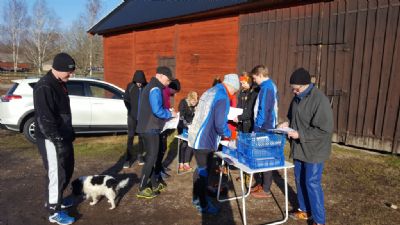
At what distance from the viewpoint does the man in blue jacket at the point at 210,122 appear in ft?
13.5

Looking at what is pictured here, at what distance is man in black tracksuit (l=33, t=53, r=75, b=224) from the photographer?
3.79 meters

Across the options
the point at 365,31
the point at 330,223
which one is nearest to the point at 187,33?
the point at 365,31

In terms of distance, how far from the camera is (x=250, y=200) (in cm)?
513

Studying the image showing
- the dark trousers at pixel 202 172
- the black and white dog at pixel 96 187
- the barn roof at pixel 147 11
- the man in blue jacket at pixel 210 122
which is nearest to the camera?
the man in blue jacket at pixel 210 122

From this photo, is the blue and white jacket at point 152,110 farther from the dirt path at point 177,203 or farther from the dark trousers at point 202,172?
the dirt path at point 177,203

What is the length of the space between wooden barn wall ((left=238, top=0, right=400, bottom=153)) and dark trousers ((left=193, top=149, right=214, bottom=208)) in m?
4.74

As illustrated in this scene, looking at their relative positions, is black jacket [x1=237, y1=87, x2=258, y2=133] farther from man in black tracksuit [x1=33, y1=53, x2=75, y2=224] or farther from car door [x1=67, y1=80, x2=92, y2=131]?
car door [x1=67, y1=80, x2=92, y2=131]

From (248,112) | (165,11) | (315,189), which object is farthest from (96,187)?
(165,11)

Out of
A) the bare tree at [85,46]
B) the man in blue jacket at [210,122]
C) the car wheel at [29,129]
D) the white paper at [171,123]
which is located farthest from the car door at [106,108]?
the bare tree at [85,46]

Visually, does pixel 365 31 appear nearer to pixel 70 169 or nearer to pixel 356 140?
pixel 356 140

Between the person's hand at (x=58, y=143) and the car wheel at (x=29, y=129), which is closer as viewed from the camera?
the person's hand at (x=58, y=143)

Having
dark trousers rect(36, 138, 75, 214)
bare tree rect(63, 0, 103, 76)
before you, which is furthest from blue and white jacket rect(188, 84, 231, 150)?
bare tree rect(63, 0, 103, 76)

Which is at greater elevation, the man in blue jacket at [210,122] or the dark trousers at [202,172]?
the man in blue jacket at [210,122]

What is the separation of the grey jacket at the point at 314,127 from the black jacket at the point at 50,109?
281 centimetres
